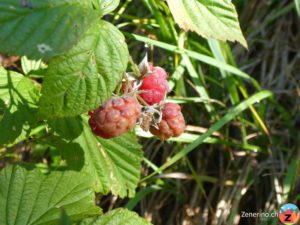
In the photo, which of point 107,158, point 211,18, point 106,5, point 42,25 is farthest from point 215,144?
point 42,25

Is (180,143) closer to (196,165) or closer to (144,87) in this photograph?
(196,165)

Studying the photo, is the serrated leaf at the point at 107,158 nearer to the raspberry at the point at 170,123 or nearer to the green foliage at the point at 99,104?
the green foliage at the point at 99,104

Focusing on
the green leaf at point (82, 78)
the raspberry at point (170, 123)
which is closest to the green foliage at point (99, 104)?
the green leaf at point (82, 78)

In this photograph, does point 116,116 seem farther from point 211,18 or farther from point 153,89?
point 211,18

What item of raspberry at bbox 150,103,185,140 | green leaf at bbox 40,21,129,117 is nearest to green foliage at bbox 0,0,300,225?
green leaf at bbox 40,21,129,117

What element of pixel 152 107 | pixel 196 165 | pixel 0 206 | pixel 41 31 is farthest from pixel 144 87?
pixel 196 165

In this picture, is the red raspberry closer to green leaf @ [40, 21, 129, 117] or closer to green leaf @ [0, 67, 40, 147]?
green leaf @ [40, 21, 129, 117]
